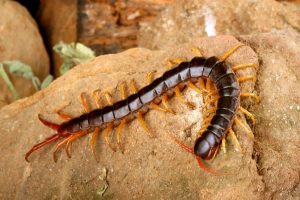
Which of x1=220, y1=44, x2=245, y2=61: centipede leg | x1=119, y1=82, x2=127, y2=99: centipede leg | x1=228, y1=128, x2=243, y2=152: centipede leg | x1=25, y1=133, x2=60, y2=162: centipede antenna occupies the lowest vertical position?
x1=25, y1=133, x2=60, y2=162: centipede antenna

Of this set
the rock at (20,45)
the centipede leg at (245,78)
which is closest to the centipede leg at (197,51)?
the centipede leg at (245,78)

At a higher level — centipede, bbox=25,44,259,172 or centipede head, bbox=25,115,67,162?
centipede, bbox=25,44,259,172

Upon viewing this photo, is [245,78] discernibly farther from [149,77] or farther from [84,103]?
[84,103]

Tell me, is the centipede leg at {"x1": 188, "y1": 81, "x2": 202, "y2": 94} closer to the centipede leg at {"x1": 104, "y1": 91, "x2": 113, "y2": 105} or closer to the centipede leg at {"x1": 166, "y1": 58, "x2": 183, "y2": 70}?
the centipede leg at {"x1": 166, "y1": 58, "x2": 183, "y2": 70}

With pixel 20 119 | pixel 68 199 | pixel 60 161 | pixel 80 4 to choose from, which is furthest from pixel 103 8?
pixel 68 199

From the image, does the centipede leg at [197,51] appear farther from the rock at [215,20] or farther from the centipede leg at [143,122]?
the rock at [215,20]

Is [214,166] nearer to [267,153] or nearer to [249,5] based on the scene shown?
[267,153]

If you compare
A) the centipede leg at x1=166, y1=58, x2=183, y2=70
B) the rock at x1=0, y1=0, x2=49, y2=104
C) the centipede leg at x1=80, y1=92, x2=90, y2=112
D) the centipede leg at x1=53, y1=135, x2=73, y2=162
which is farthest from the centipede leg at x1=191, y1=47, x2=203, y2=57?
the rock at x1=0, y1=0, x2=49, y2=104
